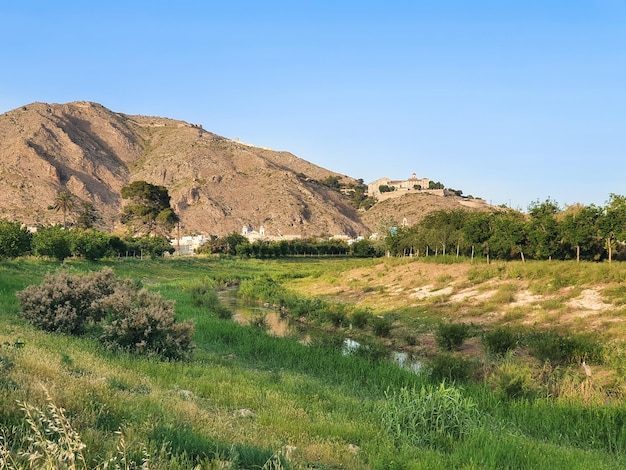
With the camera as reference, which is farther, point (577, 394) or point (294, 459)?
point (577, 394)

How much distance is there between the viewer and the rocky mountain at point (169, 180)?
139625mm

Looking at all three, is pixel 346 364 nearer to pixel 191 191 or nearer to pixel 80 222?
pixel 80 222

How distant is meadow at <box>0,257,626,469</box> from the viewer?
18.2ft

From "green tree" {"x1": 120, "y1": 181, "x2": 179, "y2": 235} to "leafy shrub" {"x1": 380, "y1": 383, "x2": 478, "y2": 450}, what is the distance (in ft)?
357

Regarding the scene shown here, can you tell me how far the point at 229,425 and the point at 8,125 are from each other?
19175 cm

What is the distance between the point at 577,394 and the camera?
513 inches

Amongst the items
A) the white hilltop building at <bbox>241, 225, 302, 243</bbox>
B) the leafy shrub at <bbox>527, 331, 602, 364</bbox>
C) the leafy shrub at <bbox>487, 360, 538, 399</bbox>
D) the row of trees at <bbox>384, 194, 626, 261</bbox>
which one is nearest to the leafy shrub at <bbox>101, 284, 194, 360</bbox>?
the leafy shrub at <bbox>487, 360, 538, 399</bbox>

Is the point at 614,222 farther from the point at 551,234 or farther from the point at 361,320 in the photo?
the point at 361,320

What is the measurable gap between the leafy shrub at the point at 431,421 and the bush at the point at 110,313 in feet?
23.9

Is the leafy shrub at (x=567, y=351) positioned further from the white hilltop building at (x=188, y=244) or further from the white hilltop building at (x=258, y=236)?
the white hilltop building at (x=258, y=236)

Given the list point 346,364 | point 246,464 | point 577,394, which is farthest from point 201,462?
point 346,364

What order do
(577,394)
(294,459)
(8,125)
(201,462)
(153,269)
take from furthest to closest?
(8,125) → (153,269) → (577,394) → (294,459) → (201,462)

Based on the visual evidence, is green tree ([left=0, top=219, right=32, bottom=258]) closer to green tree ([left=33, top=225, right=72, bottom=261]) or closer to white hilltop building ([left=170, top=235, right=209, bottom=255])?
green tree ([left=33, top=225, right=72, bottom=261])

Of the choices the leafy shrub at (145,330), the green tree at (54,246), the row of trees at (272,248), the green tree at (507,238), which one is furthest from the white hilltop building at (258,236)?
the leafy shrub at (145,330)
